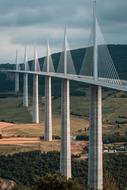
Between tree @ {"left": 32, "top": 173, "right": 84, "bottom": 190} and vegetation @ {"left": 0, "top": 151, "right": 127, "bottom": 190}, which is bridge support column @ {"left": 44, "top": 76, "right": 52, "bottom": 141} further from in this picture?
tree @ {"left": 32, "top": 173, "right": 84, "bottom": 190}

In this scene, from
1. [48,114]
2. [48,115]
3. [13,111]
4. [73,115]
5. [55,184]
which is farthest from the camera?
[13,111]

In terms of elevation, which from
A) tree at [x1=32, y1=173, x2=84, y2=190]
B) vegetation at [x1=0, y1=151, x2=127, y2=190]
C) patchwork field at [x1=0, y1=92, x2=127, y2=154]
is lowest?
vegetation at [x1=0, y1=151, x2=127, y2=190]

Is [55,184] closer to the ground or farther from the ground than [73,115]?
closer to the ground

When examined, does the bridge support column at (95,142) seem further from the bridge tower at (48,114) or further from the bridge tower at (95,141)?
the bridge tower at (48,114)

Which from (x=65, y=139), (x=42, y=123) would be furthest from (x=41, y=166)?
(x=42, y=123)

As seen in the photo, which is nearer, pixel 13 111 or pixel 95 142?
pixel 95 142

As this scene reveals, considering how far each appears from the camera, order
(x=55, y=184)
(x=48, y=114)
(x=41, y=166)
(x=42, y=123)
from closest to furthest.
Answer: (x=55, y=184) → (x=41, y=166) → (x=48, y=114) → (x=42, y=123)

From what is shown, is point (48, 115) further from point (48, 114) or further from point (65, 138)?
point (65, 138)

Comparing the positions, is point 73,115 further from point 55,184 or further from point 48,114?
point 55,184

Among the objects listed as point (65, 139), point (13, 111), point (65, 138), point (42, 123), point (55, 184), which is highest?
point (13, 111)

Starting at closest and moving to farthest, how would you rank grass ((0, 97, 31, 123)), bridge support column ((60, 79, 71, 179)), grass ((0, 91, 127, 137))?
1. bridge support column ((60, 79, 71, 179))
2. grass ((0, 91, 127, 137))
3. grass ((0, 97, 31, 123))

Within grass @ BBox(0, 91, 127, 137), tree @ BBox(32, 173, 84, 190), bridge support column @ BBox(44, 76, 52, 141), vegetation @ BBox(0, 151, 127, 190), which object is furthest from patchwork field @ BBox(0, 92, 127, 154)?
tree @ BBox(32, 173, 84, 190)
